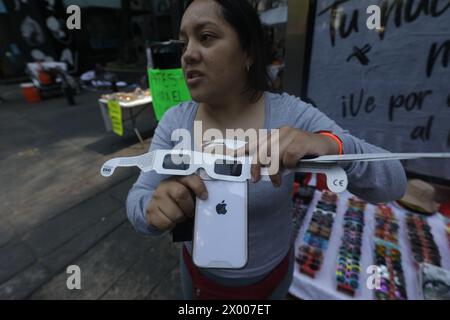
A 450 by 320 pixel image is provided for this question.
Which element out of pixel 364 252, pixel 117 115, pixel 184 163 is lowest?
pixel 364 252

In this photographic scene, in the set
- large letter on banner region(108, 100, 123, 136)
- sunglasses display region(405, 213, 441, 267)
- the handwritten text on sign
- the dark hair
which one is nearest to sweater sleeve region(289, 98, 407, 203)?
the dark hair

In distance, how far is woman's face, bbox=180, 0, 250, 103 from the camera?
0.72m

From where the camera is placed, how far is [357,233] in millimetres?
1797

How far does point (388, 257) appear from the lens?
1.60 m

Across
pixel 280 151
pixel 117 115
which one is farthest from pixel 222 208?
pixel 117 115

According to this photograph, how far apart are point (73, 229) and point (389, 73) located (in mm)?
3249

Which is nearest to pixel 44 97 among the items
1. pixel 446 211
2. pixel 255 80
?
pixel 255 80

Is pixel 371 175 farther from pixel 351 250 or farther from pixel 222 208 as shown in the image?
pixel 351 250

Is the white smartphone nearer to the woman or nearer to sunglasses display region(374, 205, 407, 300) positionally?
the woman

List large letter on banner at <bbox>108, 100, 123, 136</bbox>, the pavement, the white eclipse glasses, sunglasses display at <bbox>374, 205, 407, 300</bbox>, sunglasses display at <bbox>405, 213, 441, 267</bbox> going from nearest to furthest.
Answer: the white eclipse glasses → sunglasses display at <bbox>374, 205, 407, 300</bbox> → sunglasses display at <bbox>405, 213, 441, 267</bbox> → the pavement → large letter on banner at <bbox>108, 100, 123, 136</bbox>

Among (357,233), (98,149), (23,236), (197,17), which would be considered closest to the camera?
(197,17)

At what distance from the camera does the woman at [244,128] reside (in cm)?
60

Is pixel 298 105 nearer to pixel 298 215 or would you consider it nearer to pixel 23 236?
pixel 298 215
